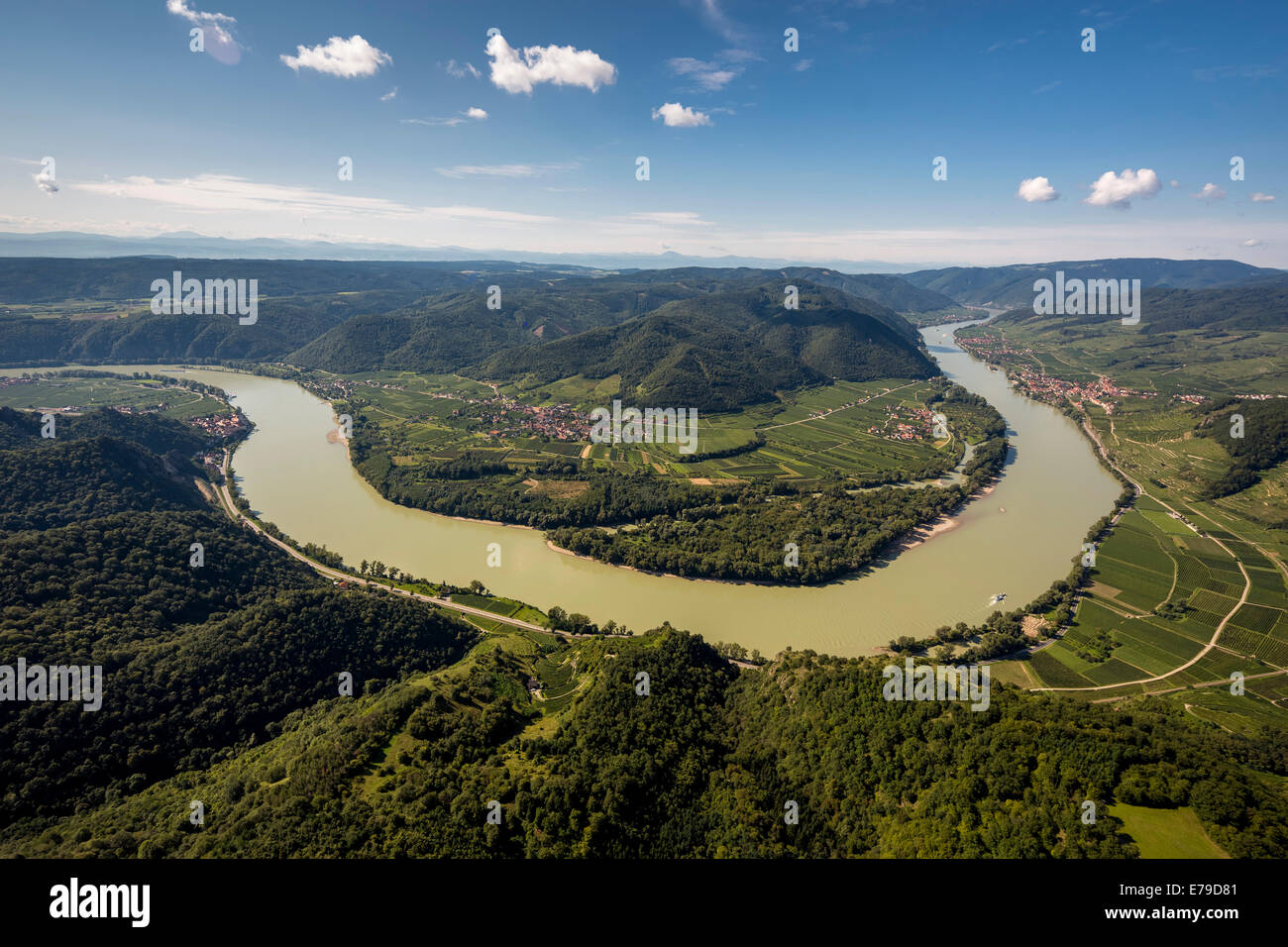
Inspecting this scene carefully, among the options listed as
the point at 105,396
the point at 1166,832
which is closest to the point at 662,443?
the point at 1166,832

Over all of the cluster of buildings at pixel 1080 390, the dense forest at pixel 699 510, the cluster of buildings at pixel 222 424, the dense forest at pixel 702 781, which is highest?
the cluster of buildings at pixel 1080 390

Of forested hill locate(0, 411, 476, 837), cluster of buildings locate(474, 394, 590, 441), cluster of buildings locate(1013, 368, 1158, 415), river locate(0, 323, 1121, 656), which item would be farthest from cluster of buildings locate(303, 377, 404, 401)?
cluster of buildings locate(1013, 368, 1158, 415)

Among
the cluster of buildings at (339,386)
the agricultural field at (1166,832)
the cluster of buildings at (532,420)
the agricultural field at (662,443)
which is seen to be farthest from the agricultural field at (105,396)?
the agricultural field at (1166,832)

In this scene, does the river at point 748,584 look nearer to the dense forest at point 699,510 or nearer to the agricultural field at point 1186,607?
the dense forest at point 699,510

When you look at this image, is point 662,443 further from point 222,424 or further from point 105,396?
point 105,396

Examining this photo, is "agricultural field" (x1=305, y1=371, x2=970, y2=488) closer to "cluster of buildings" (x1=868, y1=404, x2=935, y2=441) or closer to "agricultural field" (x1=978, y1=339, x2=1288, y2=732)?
"cluster of buildings" (x1=868, y1=404, x2=935, y2=441)

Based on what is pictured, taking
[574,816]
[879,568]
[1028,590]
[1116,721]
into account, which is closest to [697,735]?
[574,816]
